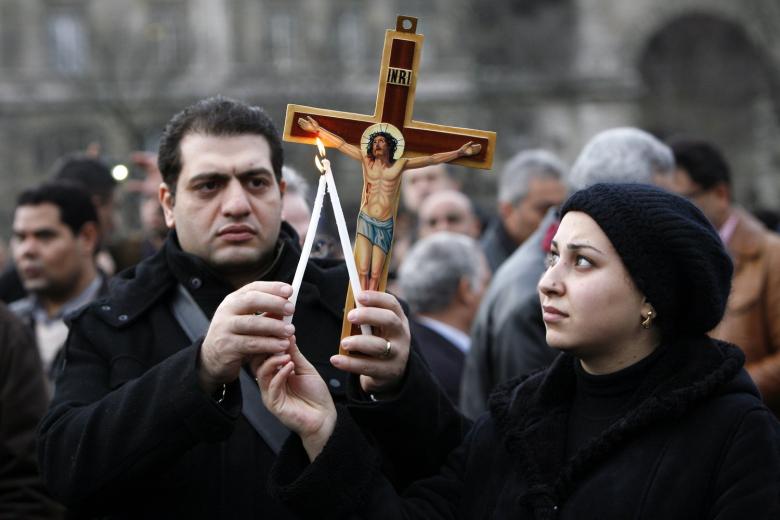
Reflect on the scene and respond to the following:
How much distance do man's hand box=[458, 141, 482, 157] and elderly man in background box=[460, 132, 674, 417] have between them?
62.7 inches

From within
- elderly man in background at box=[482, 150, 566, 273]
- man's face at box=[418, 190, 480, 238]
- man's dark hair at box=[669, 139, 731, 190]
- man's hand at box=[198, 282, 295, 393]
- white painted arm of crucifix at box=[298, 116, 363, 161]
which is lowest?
man's face at box=[418, 190, 480, 238]

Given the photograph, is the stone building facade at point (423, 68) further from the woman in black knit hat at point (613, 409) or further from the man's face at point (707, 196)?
the woman in black knit hat at point (613, 409)

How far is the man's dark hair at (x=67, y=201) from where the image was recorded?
6.56 metres

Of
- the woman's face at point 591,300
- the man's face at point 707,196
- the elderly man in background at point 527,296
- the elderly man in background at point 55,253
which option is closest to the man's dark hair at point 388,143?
the woman's face at point 591,300

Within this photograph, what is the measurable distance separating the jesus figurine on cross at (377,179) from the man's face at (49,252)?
11.0ft

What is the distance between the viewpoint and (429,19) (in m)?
43.1

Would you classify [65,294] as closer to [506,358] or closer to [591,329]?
[506,358]

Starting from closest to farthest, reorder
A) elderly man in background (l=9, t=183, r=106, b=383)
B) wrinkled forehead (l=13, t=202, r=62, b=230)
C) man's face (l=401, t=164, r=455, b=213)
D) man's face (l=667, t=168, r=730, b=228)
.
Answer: man's face (l=667, t=168, r=730, b=228) < elderly man in background (l=9, t=183, r=106, b=383) < wrinkled forehead (l=13, t=202, r=62, b=230) < man's face (l=401, t=164, r=455, b=213)

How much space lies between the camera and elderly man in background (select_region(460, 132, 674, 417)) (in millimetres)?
5203

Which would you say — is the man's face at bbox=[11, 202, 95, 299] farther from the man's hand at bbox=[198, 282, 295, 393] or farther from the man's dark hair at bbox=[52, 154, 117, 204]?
the man's hand at bbox=[198, 282, 295, 393]

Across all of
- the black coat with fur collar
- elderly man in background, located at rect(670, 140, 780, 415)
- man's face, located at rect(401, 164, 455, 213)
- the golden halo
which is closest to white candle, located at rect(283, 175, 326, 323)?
the golden halo

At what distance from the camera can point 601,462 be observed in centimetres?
321

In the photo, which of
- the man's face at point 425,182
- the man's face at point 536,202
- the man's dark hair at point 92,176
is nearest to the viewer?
the man's face at point 536,202

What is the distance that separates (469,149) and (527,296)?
1870 mm
